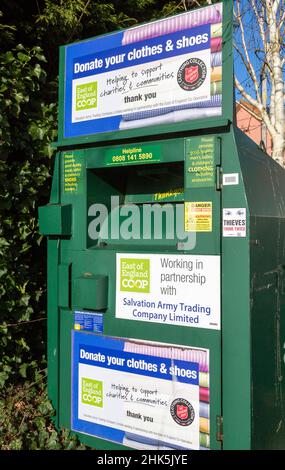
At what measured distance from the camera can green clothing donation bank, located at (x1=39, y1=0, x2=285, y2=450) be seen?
2141 millimetres

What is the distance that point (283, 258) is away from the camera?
255 cm

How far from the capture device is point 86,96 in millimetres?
2607

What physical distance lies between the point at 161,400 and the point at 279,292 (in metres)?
0.90

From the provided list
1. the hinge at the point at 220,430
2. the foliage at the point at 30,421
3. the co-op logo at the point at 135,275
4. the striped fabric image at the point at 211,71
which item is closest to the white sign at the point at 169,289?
the co-op logo at the point at 135,275

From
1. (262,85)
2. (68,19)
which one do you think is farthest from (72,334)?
(262,85)

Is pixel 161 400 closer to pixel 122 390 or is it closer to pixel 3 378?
pixel 122 390

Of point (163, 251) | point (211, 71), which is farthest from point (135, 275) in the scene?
point (211, 71)

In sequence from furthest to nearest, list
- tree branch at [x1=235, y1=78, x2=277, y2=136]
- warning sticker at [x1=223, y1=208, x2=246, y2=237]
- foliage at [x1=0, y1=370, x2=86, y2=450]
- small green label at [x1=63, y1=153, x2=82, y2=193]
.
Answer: tree branch at [x1=235, y1=78, x2=277, y2=136]
small green label at [x1=63, y1=153, x2=82, y2=193]
foliage at [x1=0, y1=370, x2=86, y2=450]
warning sticker at [x1=223, y1=208, x2=246, y2=237]

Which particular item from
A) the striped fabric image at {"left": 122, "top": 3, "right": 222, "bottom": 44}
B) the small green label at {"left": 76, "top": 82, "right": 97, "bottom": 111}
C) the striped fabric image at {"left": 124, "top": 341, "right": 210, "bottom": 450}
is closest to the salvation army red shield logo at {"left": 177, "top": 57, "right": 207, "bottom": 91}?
the striped fabric image at {"left": 122, "top": 3, "right": 222, "bottom": 44}

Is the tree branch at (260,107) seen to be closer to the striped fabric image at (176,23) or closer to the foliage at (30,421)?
the striped fabric image at (176,23)

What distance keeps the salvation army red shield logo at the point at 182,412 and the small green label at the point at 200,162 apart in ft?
3.74

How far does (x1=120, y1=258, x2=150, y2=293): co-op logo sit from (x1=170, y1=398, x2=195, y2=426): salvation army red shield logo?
23.9 inches

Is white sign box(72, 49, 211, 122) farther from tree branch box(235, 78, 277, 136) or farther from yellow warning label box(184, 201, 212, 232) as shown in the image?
tree branch box(235, 78, 277, 136)

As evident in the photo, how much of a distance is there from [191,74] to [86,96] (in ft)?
2.30
